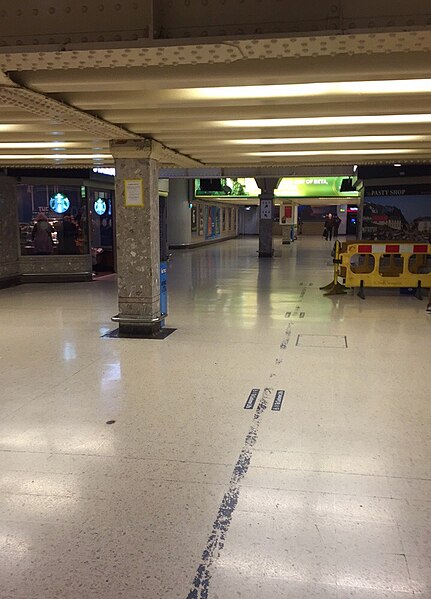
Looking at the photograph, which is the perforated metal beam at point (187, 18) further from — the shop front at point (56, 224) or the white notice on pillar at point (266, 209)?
the white notice on pillar at point (266, 209)

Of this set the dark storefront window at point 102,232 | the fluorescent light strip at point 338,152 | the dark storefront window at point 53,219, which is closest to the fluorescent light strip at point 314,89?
the fluorescent light strip at point 338,152

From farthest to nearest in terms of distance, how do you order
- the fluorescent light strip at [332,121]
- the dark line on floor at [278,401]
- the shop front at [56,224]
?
1. the shop front at [56,224]
2. the fluorescent light strip at [332,121]
3. the dark line on floor at [278,401]

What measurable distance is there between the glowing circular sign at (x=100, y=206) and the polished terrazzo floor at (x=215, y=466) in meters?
7.21

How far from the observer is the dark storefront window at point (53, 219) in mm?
13031

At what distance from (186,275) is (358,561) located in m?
12.5

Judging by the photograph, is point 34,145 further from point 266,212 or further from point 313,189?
point 313,189

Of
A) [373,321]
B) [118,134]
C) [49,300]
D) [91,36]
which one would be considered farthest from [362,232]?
[91,36]

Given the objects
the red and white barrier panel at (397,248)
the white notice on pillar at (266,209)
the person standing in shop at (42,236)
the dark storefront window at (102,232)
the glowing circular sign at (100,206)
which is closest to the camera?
the red and white barrier panel at (397,248)

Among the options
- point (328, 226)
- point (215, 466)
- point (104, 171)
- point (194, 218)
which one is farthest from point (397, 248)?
point (328, 226)

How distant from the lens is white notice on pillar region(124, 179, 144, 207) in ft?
23.2

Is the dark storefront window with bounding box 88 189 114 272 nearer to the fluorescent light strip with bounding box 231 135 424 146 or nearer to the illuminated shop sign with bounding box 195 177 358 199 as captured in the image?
the fluorescent light strip with bounding box 231 135 424 146

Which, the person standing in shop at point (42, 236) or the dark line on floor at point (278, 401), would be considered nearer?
the dark line on floor at point (278, 401)

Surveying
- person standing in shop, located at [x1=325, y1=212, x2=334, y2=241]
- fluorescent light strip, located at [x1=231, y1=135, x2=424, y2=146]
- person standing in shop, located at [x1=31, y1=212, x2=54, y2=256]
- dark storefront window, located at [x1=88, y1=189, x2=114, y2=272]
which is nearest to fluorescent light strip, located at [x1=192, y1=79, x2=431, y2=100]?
fluorescent light strip, located at [x1=231, y1=135, x2=424, y2=146]

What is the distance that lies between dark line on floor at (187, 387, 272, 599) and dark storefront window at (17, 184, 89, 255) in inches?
409
